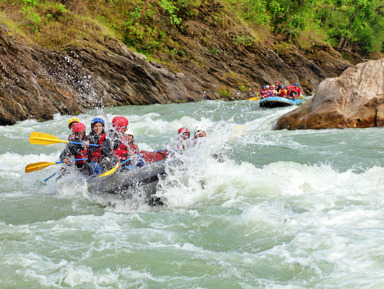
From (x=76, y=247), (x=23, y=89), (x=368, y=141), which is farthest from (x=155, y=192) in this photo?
(x=23, y=89)

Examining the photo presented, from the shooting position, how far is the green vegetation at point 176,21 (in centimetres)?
1809

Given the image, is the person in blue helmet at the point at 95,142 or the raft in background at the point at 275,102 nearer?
the person in blue helmet at the point at 95,142

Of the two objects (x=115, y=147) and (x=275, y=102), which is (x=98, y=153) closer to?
(x=115, y=147)

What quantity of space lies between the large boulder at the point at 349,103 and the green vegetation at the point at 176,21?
1090cm

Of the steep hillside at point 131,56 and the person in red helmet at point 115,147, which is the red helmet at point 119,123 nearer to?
the person in red helmet at point 115,147

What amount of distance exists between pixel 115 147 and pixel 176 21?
17.3 metres

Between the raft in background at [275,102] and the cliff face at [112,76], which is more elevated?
the cliff face at [112,76]

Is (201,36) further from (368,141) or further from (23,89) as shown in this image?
(368,141)

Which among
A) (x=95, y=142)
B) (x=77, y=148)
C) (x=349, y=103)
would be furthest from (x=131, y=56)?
(x=95, y=142)

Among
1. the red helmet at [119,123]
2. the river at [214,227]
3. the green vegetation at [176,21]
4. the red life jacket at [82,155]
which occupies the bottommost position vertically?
the river at [214,227]

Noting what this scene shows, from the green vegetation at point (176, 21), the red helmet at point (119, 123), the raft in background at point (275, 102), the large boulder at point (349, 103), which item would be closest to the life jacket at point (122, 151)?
the red helmet at point (119, 123)

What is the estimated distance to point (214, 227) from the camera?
4734 millimetres


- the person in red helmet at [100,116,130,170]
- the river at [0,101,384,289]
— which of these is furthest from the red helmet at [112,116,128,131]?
the river at [0,101,384,289]

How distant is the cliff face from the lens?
13.8m
